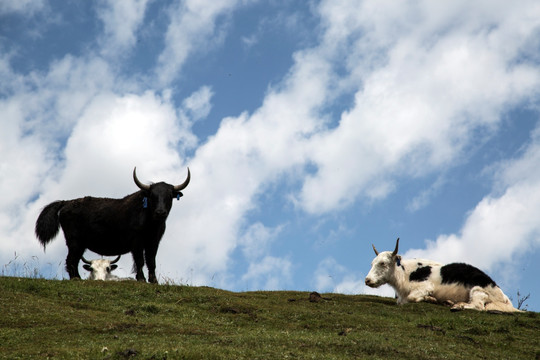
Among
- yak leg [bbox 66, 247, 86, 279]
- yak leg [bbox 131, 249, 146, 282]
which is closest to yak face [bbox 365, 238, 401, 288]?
yak leg [bbox 131, 249, 146, 282]

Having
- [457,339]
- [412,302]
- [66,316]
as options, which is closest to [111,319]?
[66,316]

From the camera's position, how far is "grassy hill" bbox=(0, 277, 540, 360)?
928 cm

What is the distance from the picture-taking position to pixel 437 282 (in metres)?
16.5

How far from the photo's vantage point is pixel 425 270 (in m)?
16.9

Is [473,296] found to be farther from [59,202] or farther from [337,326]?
[59,202]

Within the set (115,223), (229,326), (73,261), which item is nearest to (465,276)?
(229,326)

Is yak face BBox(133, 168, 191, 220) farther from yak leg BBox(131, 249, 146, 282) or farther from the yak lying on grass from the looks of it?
the yak lying on grass

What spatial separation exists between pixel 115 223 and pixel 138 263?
4.71 ft

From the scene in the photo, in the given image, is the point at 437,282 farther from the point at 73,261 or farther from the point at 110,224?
the point at 73,261

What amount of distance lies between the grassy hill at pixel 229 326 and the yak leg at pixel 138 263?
1720mm

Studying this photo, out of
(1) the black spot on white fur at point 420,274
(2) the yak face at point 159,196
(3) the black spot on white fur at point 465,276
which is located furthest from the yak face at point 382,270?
(2) the yak face at point 159,196

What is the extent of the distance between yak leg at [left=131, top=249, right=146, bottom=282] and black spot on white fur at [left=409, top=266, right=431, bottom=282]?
23.1ft

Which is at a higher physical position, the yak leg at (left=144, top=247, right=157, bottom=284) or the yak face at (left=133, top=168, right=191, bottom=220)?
the yak face at (left=133, top=168, right=191, bottom=220)

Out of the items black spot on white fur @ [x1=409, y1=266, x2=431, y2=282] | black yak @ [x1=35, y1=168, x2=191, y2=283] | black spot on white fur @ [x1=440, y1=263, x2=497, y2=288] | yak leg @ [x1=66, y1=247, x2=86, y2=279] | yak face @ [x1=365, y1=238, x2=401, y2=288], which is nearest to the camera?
black spot on white fur @ [x1=440, y1=263, x2=497, y2=288]
